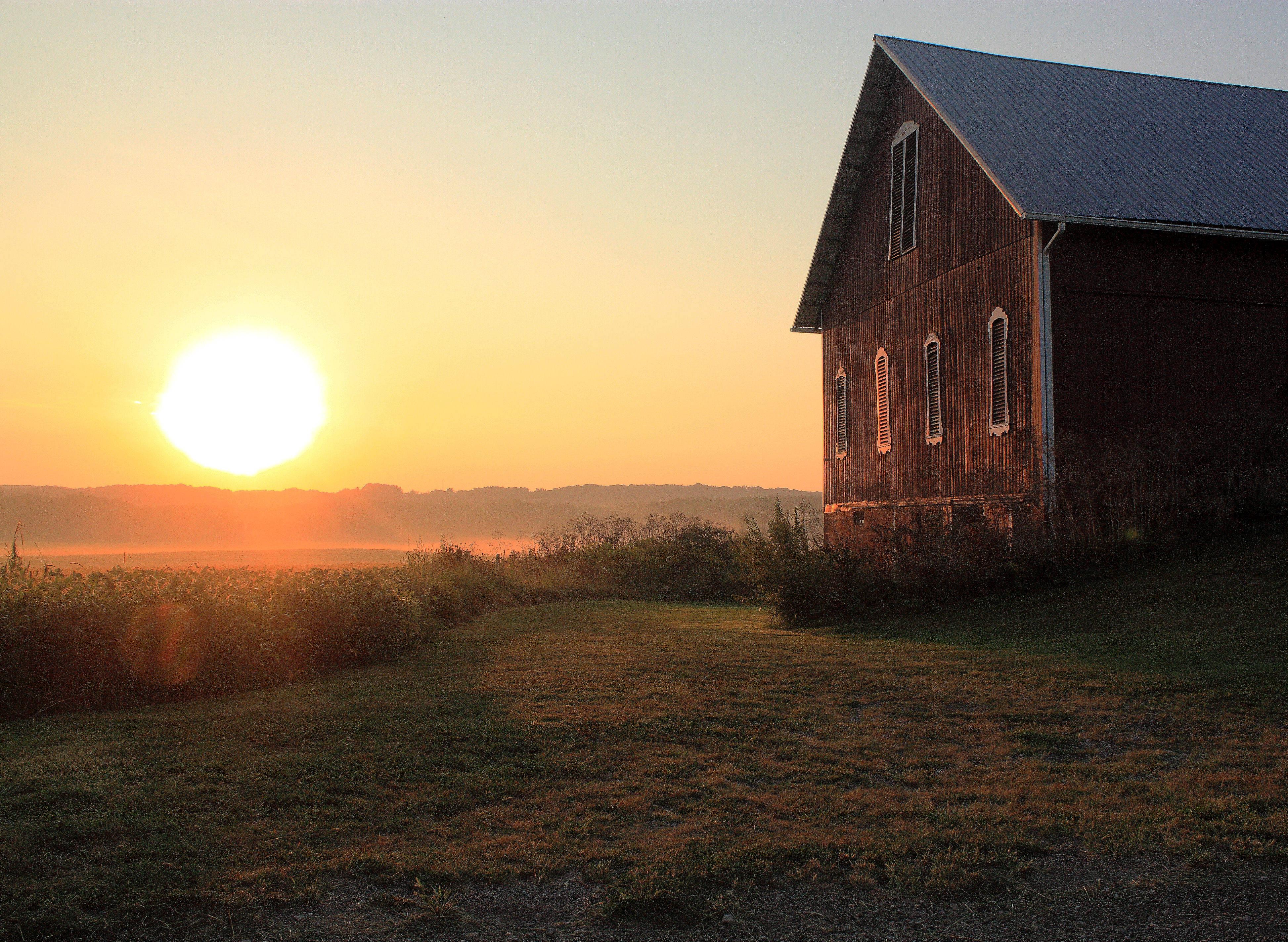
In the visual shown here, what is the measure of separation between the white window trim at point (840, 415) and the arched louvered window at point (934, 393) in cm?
365

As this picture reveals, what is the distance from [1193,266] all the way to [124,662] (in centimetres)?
1779

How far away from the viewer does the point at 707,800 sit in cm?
604

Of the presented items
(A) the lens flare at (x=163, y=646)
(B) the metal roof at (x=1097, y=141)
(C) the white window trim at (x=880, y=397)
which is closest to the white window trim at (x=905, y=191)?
(B) the metal roof at (x=1097, y=141)

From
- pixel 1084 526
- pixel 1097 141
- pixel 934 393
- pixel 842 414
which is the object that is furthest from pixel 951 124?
pixel 1084 526

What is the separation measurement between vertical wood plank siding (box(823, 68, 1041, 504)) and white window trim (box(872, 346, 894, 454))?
116mm

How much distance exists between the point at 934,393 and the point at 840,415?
14.3 feet

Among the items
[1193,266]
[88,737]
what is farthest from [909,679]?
[1193,266]

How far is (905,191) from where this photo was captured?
835 inches

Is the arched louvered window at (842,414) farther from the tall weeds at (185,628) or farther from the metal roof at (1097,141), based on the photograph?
the tall weeds at (185,628)

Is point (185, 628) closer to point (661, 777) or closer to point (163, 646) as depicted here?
point (163, 646)

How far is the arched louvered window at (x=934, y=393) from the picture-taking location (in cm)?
1983

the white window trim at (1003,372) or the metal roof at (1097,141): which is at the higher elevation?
the metal roof at (1097,141)

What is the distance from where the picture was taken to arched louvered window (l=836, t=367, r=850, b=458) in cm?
2395

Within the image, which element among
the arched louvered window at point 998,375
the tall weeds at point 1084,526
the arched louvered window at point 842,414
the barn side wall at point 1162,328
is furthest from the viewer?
A: the arched louvered window at point 842,414
